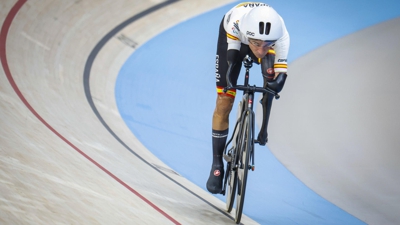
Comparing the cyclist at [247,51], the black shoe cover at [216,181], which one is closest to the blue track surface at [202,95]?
the black shoe cover at [216,181]

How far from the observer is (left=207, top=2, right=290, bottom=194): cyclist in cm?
283

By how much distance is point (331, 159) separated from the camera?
4.64 m

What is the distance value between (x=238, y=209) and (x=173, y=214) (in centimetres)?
38

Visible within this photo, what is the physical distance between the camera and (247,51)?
327cm

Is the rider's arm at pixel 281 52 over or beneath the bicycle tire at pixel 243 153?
over

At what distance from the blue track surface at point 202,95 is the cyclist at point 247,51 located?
0.66 meters

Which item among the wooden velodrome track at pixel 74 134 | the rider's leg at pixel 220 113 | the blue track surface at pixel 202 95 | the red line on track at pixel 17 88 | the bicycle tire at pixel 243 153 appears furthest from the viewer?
the blue track surface at pixel 202 95

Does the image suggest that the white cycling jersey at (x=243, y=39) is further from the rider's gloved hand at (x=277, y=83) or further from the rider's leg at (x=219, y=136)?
the rider's leg at (x=219, y=136)

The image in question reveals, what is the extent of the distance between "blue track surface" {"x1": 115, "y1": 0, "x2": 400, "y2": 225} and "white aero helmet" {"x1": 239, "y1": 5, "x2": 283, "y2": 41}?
133 cm

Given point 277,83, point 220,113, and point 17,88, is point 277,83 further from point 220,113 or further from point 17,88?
point 17,88

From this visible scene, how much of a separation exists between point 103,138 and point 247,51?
64.4 inches

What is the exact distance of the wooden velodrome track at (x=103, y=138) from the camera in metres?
2.77

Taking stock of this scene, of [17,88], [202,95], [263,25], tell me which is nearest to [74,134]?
[17,88]

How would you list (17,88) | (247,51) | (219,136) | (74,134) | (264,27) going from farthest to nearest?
(17,88)
(74,134)
(219,136)
(247,51)
(264,27)
